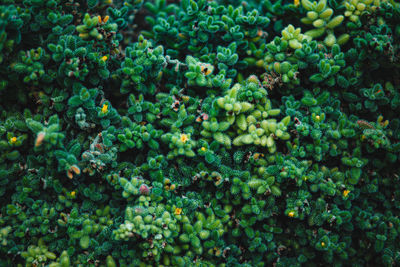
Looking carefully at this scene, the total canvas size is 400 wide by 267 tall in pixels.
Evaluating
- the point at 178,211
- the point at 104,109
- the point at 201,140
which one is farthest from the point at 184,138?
the point at 104,109

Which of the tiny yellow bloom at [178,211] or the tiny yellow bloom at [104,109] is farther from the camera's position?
A: the tiny yellow bloom at [104,109]

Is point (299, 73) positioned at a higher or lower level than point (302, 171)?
higher

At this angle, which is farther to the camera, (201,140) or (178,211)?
(201,140)

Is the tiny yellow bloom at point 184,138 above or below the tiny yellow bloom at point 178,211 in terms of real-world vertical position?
above

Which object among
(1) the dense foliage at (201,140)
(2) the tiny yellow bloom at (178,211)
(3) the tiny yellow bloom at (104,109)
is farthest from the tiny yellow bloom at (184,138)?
(3) the tiny yellow bloom at (104,109)

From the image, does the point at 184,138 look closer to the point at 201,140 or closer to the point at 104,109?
the point at 201,140

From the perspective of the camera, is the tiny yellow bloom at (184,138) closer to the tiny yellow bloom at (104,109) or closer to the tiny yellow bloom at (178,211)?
the tiny yellow bloom at (178,211)

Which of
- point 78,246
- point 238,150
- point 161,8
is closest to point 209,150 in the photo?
point 238,150

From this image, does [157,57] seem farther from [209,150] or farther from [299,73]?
[299,73]
